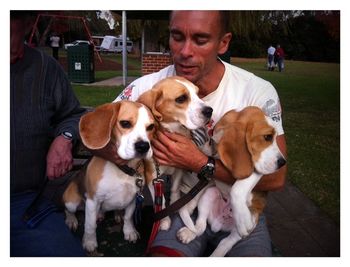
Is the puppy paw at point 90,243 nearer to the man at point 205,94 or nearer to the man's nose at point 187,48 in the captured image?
the man at point 205,94

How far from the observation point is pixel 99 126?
1947 millimetres

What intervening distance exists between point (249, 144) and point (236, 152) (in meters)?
0.08

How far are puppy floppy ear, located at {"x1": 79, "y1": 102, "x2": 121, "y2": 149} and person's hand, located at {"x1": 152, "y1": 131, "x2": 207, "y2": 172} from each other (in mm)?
235

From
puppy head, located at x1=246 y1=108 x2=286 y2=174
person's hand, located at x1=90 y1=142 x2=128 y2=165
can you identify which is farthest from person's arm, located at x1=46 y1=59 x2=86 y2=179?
puppy head, located at x1=246 y1=108 x2=286 y2=174

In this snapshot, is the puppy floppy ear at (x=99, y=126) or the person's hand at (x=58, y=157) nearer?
the puppy floppy ear at (x=99, y=126)

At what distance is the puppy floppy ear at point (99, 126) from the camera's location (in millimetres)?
1938

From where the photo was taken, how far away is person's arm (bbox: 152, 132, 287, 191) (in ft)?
6.57

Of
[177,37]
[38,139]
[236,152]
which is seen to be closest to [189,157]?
[236,152]

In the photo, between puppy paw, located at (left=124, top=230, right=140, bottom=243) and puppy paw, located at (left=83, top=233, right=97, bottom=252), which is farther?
puppy paw, located at (left=124, top=230, right=140, bottom=243)

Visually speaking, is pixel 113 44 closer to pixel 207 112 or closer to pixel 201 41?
pixel 201 41

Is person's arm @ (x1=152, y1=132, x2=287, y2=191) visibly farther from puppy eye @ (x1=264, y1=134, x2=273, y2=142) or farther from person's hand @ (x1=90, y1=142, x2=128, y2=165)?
person's hand @ (x1=90, y1=142, x2=128, y2=165)

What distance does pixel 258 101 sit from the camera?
2.05 m

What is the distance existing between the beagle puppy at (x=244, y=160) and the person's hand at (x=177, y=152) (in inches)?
4.3

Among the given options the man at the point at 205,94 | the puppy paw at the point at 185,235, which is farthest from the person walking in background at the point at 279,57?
the puppy paw at the point at 185,235
